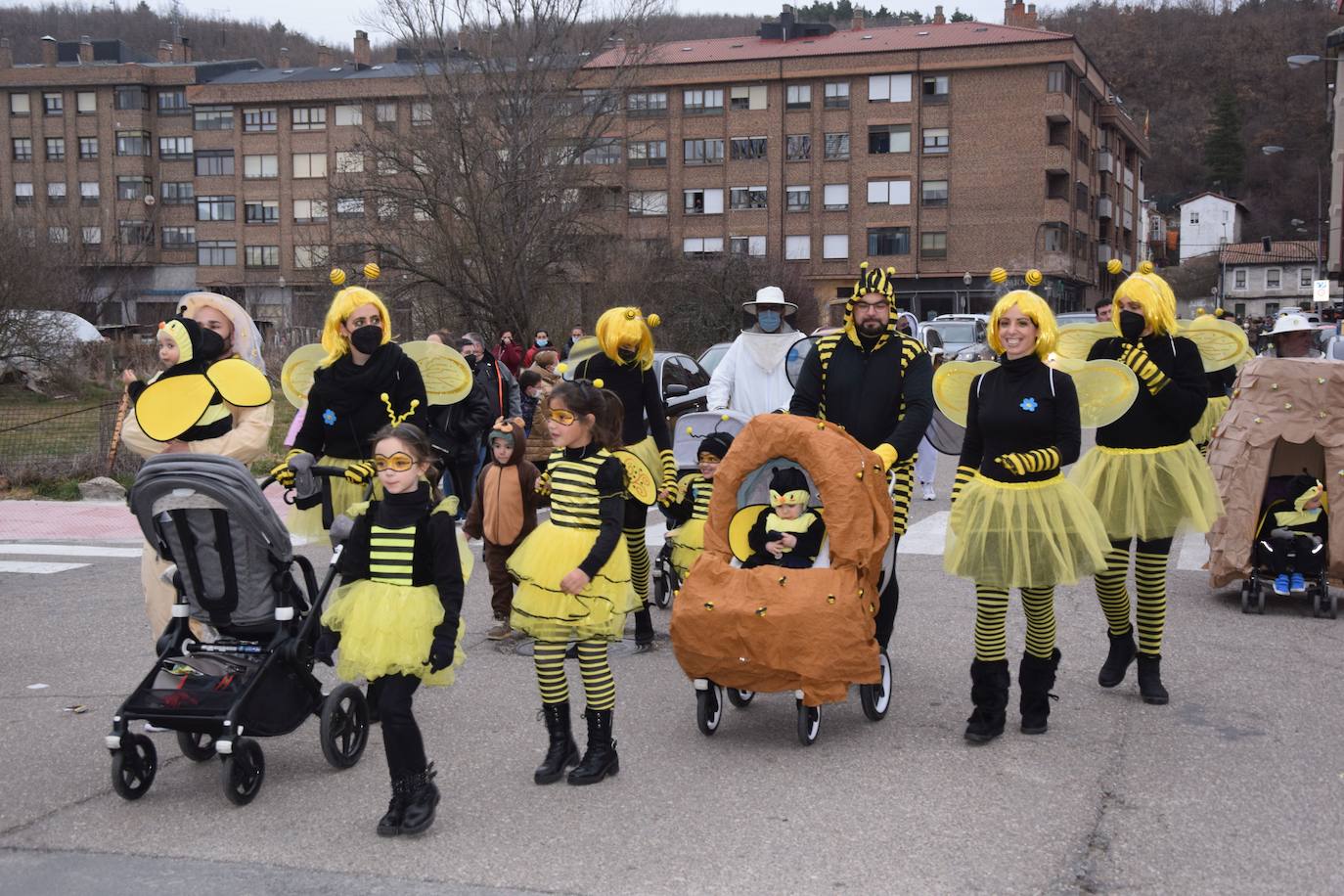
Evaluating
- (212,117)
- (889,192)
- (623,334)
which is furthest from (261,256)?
(623,334)

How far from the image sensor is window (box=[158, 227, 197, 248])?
82.0m

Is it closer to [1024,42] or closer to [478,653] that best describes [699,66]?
[1024,42]

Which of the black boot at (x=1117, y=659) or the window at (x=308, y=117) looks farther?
the window at (x=308, y=117)

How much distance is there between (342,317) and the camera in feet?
21.2

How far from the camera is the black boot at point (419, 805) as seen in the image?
4.85 m

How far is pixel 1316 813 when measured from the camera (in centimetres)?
495

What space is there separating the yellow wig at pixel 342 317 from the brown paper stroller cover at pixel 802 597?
198 centimetres

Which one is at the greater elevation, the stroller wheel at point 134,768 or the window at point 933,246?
the window at point 933,246

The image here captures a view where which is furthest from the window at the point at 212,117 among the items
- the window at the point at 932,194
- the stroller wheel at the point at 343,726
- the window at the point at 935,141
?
the stroller wheel at the point at 343,726

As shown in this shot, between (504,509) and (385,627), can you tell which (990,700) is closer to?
(385,627)

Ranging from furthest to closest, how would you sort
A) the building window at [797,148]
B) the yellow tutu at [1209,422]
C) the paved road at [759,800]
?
1. the building window at [797,148]
2. the yellow tutu at [1209,422]
3. the paved road at [759,800]

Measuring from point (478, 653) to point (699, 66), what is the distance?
6236 cm

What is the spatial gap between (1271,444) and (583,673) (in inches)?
217

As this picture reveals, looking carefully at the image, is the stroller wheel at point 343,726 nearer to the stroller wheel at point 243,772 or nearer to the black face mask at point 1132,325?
the stroller wheel at point 243,772
